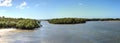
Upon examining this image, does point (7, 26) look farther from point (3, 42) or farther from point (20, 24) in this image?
point (3, 42)

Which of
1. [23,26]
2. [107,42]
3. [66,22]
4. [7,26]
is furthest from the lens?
[66,22]

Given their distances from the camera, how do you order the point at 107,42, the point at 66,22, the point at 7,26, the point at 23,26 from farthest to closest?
the point at 66,22, the point at 7,26, the point at 23,26, the point at 107,42

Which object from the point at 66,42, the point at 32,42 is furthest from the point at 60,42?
the point at 32,42

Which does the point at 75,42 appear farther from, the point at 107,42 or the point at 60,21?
the point at 60,21

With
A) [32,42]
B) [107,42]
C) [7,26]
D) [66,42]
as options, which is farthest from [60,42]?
[7,26]

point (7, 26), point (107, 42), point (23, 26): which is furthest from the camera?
point (7, 26)

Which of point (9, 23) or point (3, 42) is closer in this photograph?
point (3, 42)

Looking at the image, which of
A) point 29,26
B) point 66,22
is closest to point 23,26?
point 29,26

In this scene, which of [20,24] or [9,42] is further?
[20,24]
